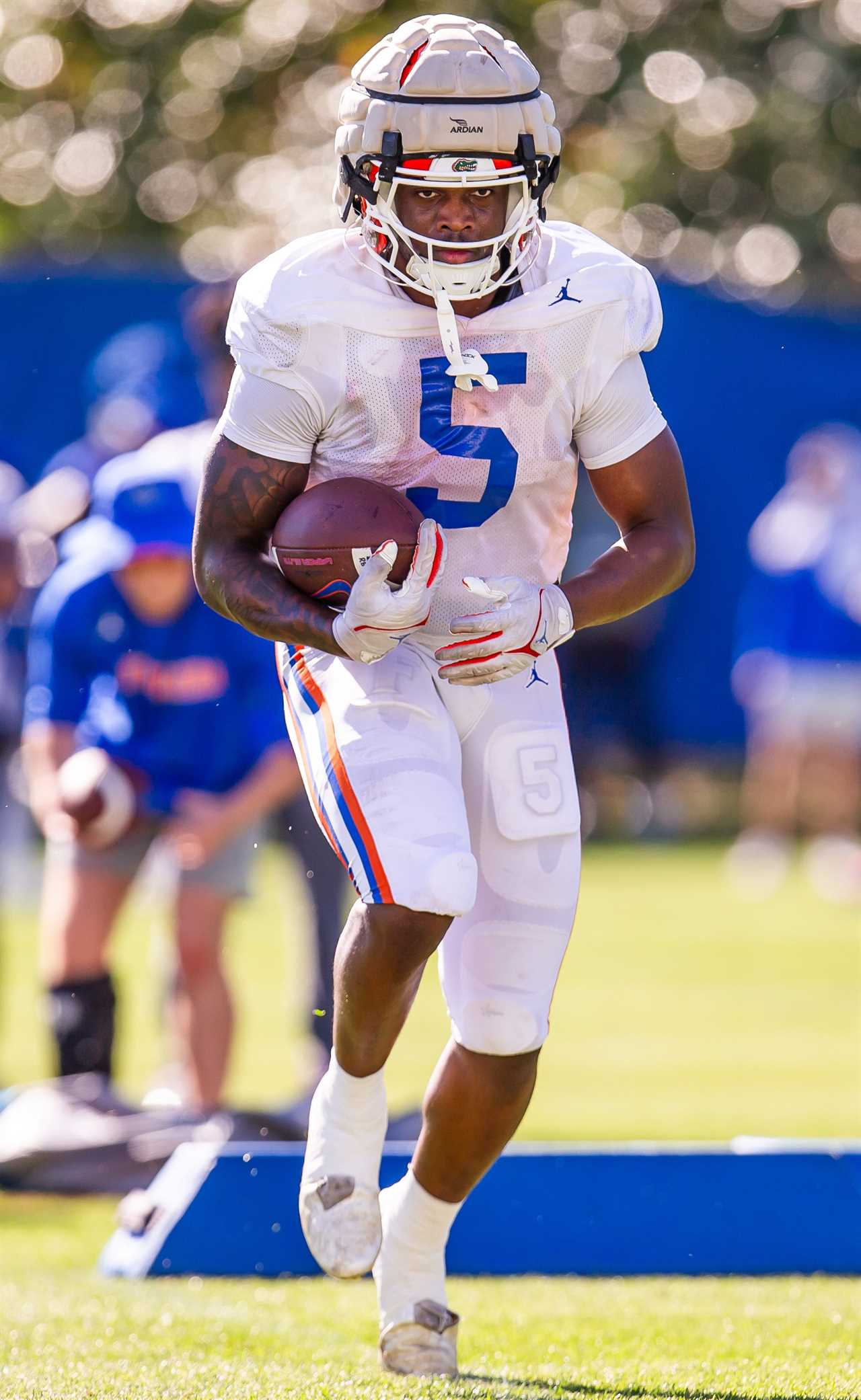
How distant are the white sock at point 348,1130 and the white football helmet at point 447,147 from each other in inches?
46.7

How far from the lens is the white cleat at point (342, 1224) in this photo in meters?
3.24

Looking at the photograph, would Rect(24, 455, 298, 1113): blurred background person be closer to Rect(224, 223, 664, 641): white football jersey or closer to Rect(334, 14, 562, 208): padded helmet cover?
Rect(224, 223, 664, 641): white football jersey

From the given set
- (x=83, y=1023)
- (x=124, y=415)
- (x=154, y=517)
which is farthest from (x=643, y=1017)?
(x=154, y=517)

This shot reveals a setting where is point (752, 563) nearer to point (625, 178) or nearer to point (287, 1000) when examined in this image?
point (625, 178)

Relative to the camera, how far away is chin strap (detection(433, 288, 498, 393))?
Result: 3365 mm

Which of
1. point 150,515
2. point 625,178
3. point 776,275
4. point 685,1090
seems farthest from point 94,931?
point 776,275

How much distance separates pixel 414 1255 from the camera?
3533 millimetres

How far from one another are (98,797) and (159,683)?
0.37 meters

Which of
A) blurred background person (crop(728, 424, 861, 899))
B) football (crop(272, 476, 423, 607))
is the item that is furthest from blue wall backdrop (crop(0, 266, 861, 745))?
football (crop(272, 476, 423, 607))

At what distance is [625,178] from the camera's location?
47.2ft

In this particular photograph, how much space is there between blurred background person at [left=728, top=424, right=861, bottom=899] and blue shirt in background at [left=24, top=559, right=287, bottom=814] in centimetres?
599

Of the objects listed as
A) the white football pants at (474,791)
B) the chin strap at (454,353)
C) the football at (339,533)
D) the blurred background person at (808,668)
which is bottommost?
the blurred background person at (808,668)

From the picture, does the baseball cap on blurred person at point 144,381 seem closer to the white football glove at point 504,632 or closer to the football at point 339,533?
the football at point 339,533

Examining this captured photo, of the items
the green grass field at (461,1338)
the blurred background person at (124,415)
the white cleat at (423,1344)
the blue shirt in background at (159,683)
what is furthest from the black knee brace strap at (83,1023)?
the white cleat at (423,1344)
